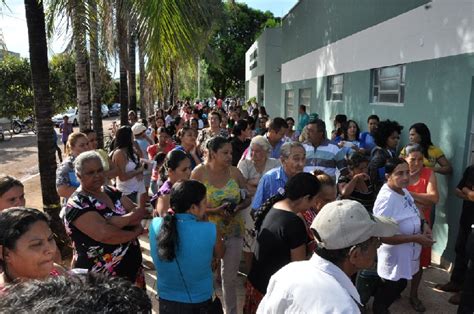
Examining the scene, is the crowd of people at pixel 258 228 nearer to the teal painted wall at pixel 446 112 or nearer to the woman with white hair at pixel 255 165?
the woman with white hair at pixel 255 165

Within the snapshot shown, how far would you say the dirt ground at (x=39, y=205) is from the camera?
14.3ft

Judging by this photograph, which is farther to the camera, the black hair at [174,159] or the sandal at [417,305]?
the sandal at [417,305]

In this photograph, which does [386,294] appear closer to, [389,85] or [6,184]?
[6,184]

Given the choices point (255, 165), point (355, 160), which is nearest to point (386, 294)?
point (355, 160)

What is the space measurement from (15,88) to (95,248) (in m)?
24.4

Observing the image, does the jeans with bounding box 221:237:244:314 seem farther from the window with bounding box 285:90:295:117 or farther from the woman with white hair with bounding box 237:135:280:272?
the window with bounding box 285:90:295:117

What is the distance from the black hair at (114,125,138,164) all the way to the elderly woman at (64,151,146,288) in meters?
2.16

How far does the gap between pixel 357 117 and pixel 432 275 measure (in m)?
4.69

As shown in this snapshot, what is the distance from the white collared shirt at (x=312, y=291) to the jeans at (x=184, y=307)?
0.86 m

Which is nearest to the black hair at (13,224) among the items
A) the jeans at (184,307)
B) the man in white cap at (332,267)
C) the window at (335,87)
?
the jeans at (184,307)

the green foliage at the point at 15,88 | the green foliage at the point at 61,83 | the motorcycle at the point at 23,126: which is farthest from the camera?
the motorcycle at the point at 23,126

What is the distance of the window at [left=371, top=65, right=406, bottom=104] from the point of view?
721 cm

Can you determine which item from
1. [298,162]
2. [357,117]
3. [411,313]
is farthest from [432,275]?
[357,117]

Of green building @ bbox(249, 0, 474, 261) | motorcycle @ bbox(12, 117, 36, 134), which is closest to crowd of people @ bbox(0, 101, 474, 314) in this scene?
green building @ bbox(249, 0, 474, 261)
